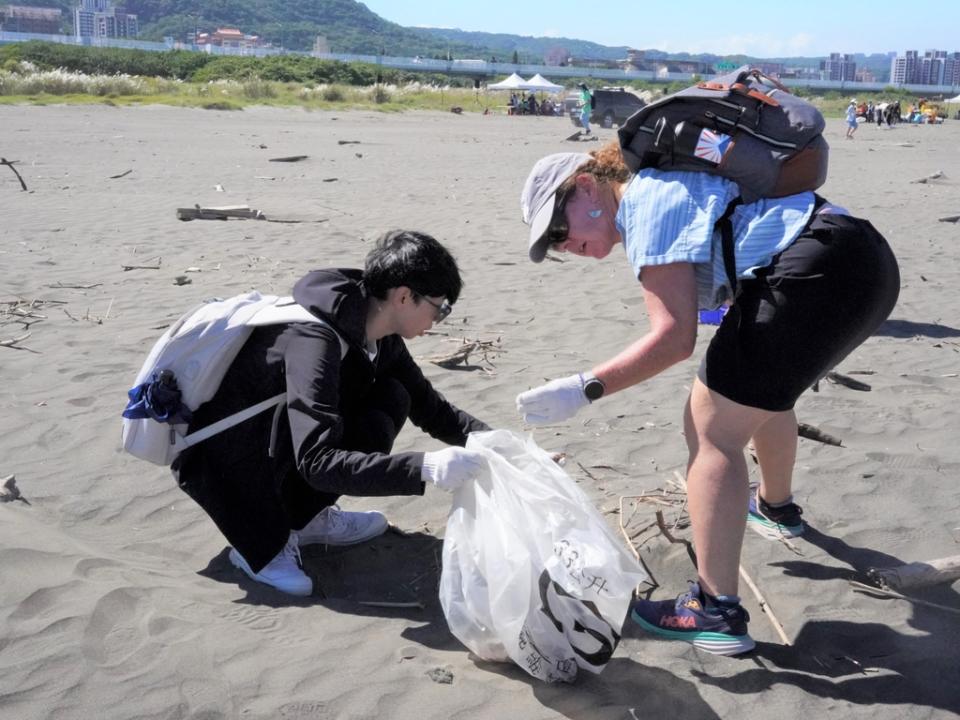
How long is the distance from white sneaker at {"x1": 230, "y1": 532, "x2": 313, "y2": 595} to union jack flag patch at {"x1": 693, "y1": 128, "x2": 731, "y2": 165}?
1.76 meters

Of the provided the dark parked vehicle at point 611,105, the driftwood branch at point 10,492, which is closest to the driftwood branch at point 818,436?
the driftwood branch at point 10,492

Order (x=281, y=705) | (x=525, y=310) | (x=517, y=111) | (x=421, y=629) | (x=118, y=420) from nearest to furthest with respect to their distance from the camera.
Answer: (x=281, y=705) < (x=421, y=629) < (x=118, y=420) < (x=525, y=310) < (x=517, y=111)

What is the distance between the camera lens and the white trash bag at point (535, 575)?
2506 millimetres

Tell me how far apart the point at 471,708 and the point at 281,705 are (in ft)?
1.56

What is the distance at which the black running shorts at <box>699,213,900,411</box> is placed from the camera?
253cm

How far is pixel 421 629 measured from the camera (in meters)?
2.92

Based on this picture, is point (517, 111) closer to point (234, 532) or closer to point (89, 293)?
point (89, 293)

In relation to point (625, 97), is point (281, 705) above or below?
below

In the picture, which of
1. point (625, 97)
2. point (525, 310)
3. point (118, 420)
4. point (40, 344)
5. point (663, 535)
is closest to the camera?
point (663, 535)

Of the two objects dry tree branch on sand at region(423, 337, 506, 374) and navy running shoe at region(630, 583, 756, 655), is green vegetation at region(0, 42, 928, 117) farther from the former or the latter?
navy running shoe at region(630, 583, 756, 655)

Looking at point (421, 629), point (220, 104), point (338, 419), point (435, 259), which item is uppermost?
point (220, 104)

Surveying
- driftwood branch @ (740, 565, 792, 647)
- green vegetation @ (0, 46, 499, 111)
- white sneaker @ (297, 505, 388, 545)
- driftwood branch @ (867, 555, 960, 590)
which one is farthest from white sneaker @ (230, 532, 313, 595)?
green vegetation @ (0, 46, 499, 111)

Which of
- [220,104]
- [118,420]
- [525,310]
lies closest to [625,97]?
[220,104]

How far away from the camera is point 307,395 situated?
2.76 m
